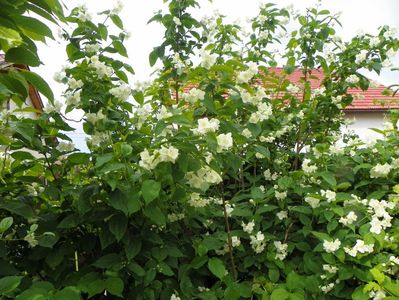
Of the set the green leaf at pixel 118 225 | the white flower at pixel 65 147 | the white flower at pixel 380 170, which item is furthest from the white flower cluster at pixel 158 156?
the white flower at pixel 380 170

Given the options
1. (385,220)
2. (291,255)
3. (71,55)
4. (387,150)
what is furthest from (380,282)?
(71,55)

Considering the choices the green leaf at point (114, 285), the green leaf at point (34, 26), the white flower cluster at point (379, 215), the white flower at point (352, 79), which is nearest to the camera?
the green leaf at point (34, 26)

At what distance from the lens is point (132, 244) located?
157 centimetres

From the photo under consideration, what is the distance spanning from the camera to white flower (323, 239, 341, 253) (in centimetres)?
176

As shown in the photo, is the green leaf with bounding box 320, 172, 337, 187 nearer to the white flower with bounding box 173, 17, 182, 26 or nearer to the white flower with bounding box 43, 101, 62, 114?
the white flower with bounding box 173, 17, 182, 26

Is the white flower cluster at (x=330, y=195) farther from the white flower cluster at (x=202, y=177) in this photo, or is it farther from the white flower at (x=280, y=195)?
the white flower cluster at (x=202, y=177)

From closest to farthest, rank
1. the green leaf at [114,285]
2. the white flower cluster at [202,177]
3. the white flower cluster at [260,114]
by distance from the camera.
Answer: the green leaf at [114,285] < the white flower cluster at [202,177] < the white flower cluster at [260,114]

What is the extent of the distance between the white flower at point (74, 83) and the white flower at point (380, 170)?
1587 mm

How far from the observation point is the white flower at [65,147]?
171 cm

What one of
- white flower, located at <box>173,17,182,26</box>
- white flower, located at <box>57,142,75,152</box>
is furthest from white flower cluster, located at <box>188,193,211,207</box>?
white flower, located at <box>173,17,182,26</box>

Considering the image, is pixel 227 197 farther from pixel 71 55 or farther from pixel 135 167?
pixel 71 55

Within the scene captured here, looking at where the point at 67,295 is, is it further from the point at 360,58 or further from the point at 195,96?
the point at 360,58

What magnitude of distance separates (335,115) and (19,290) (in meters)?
2.22

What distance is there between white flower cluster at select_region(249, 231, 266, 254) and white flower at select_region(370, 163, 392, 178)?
74 centimetres
